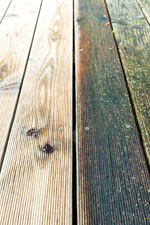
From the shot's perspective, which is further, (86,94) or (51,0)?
(51,0)

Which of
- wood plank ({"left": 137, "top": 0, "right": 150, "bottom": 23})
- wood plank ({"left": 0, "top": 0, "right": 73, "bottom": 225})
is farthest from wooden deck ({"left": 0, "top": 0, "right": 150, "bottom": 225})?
wood plank ({"left": 137, "top": 0, "right": 150, "bottom": 23})

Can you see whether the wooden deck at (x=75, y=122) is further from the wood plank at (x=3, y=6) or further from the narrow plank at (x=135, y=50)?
the wood plank at (x=3, y=6)

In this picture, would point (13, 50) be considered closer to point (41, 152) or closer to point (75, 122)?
point (75, 122)

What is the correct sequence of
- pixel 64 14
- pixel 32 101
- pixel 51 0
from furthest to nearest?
pixel 51 0 < pixel 64 14 < pixel 32 101

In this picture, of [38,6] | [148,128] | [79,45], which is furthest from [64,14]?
[148,128]

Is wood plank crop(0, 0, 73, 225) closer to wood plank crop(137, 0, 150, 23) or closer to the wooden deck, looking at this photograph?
the wooden deck

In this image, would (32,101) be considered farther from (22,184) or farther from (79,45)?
(79,45)

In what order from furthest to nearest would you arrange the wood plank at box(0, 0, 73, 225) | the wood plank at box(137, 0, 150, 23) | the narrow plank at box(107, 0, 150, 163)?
the wood plank at box(137, 0, 150, 23), the narrow plank at box(107, 0, 150, 163), the wood plank at box(0, 0, 73, 225)
